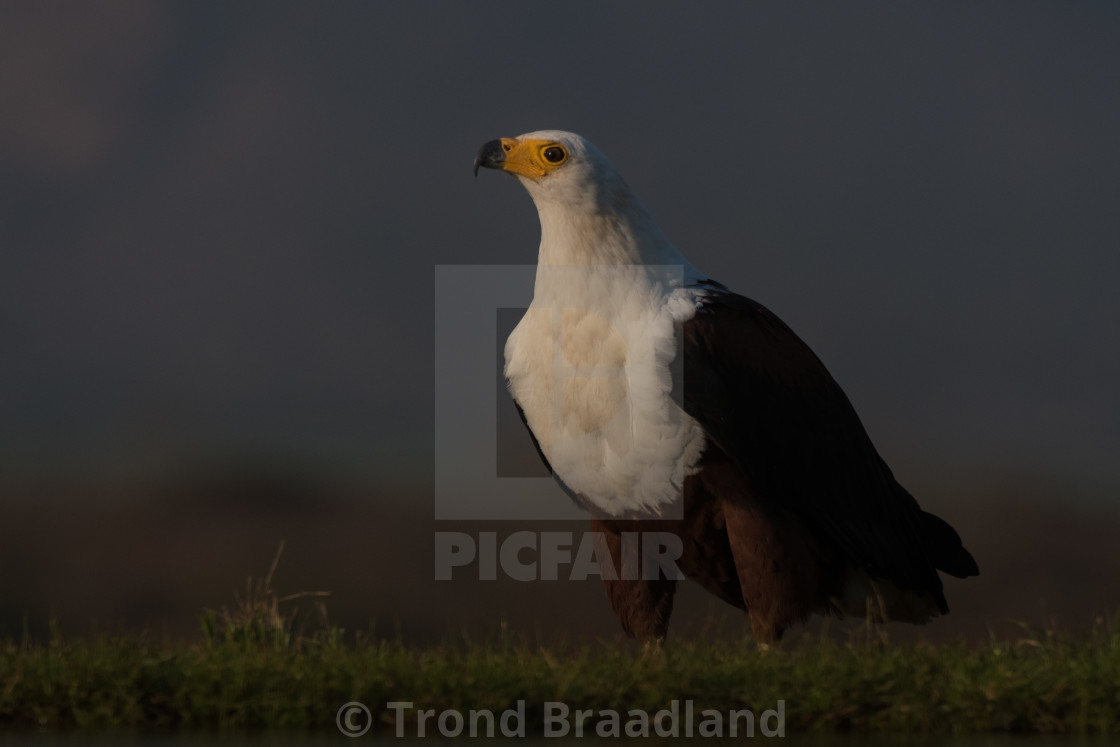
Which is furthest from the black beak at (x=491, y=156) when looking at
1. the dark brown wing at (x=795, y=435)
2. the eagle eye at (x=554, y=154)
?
the dark brown wing at (x=795, y=435)

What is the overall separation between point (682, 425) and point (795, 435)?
3.17 ft

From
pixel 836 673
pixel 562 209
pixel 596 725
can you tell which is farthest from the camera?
pixel 562 209

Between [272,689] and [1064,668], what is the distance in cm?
404

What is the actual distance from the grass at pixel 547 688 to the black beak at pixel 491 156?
12.2ft

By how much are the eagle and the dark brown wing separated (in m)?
0.01

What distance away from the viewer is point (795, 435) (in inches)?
325

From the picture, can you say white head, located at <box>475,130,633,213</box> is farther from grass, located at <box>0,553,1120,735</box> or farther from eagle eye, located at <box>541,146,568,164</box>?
grass, located at <box>0,553,1120,735</box>

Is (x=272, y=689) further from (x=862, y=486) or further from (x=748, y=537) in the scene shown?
(x=862, y=486)

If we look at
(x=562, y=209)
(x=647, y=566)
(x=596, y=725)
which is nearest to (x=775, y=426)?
(x=647, y=566)

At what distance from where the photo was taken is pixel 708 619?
7672mm

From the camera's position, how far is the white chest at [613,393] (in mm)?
7734

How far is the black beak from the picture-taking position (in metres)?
8.70

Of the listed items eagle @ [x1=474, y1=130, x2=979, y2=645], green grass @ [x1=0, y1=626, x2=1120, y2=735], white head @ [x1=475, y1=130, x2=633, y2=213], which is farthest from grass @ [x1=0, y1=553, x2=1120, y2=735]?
white head @ [x1=475, y1=130, x2=633, y2=213]

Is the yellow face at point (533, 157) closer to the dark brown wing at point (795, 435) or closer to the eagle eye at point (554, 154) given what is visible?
the eagle eye at point (554, 154)
